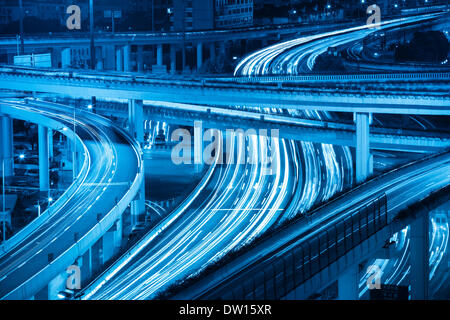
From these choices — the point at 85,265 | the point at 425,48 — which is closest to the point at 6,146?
the point at 85,265

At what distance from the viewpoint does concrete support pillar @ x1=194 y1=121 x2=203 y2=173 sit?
13.4m

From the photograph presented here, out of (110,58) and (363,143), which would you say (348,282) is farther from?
→ (110,58)

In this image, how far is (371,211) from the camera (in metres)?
5.93

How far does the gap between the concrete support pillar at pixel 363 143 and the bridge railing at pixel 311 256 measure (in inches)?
215

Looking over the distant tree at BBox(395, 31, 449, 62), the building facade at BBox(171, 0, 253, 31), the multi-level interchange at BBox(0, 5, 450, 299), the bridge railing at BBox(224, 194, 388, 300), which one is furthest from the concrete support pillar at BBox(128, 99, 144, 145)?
the building facade at BBox(171, 0, 253, 31)

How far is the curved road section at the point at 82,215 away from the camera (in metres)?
5.98

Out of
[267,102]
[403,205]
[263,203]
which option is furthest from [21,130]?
[403,205]

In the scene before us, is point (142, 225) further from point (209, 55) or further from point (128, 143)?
point (209, 55)

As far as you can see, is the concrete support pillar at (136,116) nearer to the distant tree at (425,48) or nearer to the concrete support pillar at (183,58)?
the distant tree at (425,48)

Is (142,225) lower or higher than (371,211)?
lower

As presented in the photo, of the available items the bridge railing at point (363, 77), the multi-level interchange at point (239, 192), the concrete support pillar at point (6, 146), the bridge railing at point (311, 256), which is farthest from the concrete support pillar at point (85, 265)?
the bridge railing at point (363, 77)

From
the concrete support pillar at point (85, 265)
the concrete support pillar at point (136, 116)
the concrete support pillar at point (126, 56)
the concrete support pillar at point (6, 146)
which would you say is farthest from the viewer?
the concrete support pillar at point (126, 56)

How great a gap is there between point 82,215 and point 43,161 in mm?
5615

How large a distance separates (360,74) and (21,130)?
8.71 meters
